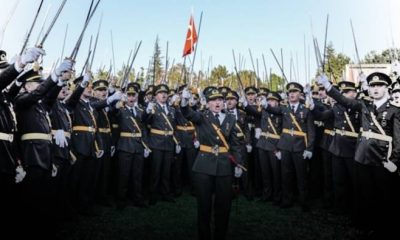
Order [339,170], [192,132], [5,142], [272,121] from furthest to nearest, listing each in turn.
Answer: [192,132] < [272,121] < [339,170] < [5,142]

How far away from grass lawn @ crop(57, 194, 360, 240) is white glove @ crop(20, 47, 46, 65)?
2857 mm

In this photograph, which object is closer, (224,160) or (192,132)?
(224,160)

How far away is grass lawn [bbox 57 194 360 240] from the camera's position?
5590mm

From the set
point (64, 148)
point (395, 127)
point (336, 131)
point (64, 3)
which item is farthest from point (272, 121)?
point (64, 3)

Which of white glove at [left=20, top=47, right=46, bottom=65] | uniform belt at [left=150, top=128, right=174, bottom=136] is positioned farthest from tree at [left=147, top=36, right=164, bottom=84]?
white glove at [left=20, top=47, right=46, bottom=65]

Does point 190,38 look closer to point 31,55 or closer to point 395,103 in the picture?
point 395,103

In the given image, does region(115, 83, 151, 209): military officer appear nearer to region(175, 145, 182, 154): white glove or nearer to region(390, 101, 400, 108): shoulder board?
region(175, 145, 182, 154): white glove

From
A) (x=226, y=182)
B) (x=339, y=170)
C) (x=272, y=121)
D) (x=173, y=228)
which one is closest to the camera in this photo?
(x=226, y=182)

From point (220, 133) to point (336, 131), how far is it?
3396 mm

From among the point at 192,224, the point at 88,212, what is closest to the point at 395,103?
the point at 192,224

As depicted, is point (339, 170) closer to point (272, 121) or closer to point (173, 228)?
point (272, 121)

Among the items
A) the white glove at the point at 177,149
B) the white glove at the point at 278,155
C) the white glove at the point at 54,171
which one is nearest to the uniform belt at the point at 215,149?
the white glove at the point at 54,171

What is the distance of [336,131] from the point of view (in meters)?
7.40

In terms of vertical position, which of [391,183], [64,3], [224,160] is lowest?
[391,183]
